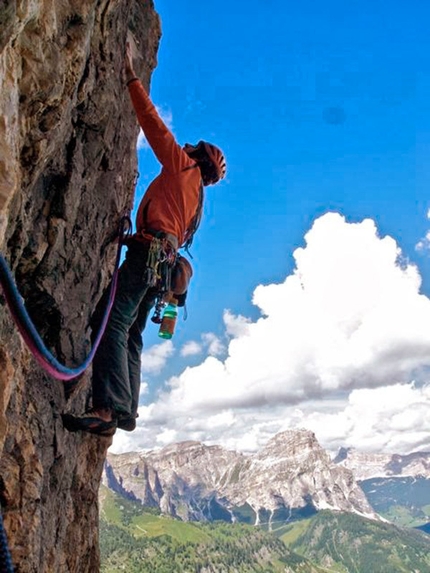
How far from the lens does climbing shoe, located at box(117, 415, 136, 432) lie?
7114mm

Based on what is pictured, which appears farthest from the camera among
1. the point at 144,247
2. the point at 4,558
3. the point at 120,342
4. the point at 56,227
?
the point at 144,247

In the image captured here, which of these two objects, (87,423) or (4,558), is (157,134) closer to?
(87,423)

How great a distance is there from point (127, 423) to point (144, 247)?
2471mm

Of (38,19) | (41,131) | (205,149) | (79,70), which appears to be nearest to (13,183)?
(41,131)

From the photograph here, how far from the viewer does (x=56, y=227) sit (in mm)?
6109

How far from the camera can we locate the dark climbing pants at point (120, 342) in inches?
262

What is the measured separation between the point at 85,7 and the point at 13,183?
268 centimetres

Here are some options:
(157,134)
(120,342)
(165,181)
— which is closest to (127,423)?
(120,342)

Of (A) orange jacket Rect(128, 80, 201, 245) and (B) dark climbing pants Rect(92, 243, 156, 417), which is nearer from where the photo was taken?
(B) dark climbing pants Rect(92, 243, 156, 417)

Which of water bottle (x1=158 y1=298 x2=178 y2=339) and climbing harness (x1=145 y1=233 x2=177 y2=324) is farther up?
climbing harness (x1=145 y1=233 x2=177 y2=324)

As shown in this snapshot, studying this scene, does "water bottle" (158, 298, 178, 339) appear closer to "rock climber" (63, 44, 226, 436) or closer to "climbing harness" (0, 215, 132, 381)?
"rock climber" (63, 44, 226, 436)

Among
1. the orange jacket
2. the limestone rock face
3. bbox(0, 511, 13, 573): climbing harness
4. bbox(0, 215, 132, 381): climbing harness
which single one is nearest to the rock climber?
the orange jacket

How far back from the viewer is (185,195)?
7.21 metres

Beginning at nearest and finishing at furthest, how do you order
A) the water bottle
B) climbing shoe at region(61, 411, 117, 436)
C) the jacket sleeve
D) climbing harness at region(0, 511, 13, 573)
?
climbing harness at region(0, 511, 13, 573) → climbing shoe at region(61, 411, 117, 436) → the jacket sleeve → the water bottle
